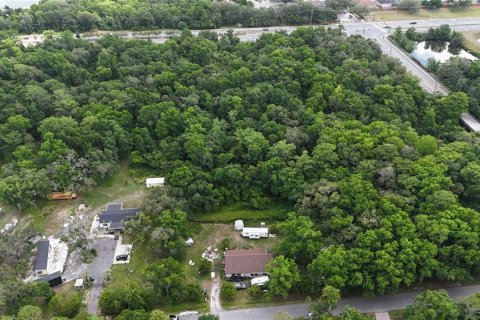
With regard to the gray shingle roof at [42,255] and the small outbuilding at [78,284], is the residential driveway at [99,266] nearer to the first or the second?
the small outbuilding at [78,284]

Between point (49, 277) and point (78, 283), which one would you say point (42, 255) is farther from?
point (78, 283)

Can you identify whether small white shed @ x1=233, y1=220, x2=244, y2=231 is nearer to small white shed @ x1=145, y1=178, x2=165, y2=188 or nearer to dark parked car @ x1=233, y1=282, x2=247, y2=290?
dark parked car @ x1=233, y1=282, x2=247, y2=290

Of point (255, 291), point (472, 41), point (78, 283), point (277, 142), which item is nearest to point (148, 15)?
point (277, 142)

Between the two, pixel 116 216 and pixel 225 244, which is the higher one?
pixel 116 216

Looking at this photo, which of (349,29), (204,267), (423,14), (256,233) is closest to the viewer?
(204,267)

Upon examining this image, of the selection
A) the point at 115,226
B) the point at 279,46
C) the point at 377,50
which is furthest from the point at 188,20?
the point at 115,226

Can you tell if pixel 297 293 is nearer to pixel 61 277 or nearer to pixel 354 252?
pixel 354 252

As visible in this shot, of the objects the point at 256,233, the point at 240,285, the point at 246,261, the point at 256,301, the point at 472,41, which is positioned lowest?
the point at 256,301

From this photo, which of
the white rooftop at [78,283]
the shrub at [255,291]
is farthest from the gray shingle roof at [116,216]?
the shrub at [255,291]
